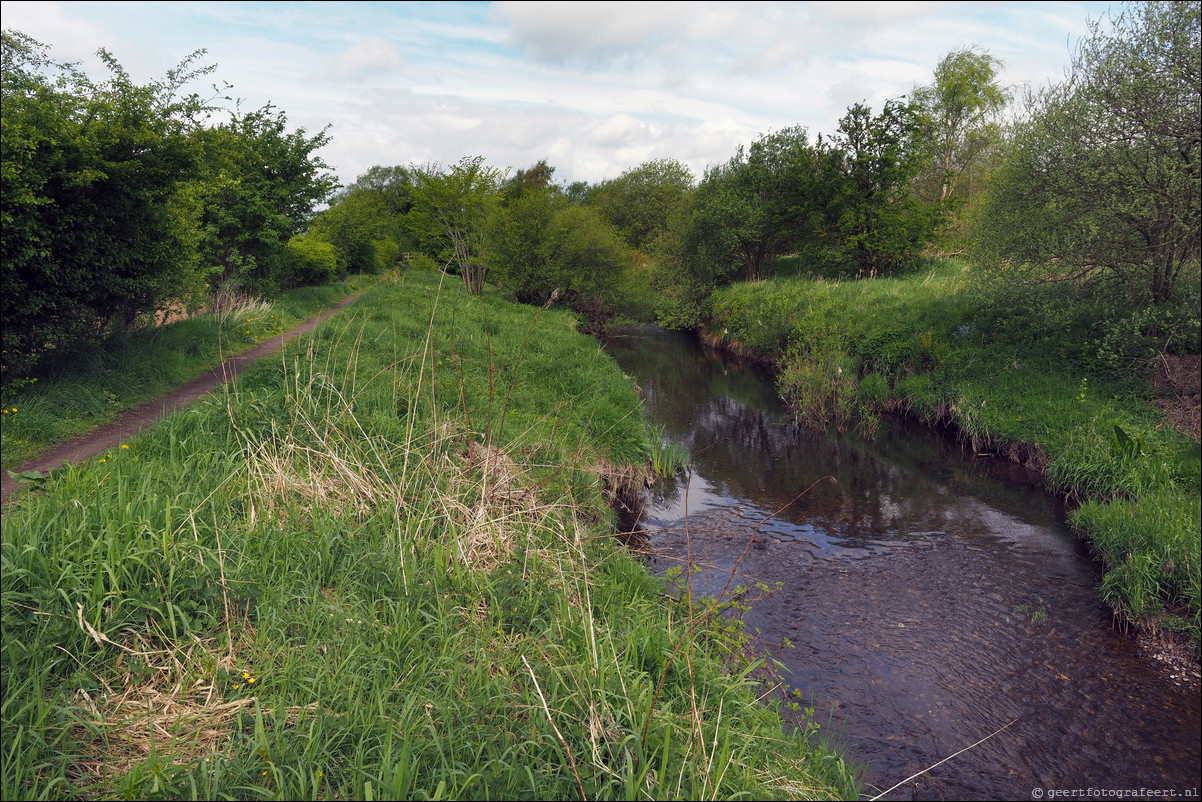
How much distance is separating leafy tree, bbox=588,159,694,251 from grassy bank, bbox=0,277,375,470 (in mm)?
39631

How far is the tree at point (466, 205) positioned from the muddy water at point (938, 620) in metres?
18.3

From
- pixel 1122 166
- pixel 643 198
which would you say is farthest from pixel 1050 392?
pixel 643 198

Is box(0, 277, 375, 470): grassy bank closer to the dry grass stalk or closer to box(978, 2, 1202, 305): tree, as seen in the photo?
the dry grass stalk

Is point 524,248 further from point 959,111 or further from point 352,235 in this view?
point 959,111

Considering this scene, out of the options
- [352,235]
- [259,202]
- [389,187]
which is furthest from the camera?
[389,187]

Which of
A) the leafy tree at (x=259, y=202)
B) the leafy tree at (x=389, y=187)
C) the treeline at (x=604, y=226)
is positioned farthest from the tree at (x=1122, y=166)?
the leafy tree at (x=389, y=187)

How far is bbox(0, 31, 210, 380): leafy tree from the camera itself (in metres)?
6.61

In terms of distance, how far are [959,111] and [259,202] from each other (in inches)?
1439

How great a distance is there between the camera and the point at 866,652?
6141mm

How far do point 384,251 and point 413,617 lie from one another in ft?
133

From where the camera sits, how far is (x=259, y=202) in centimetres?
1791

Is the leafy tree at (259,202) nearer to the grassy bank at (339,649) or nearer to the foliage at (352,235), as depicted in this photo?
the foliage at (352,235)

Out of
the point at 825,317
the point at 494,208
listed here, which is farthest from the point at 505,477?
the point at 494,208

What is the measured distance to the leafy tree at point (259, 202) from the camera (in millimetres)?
16547
